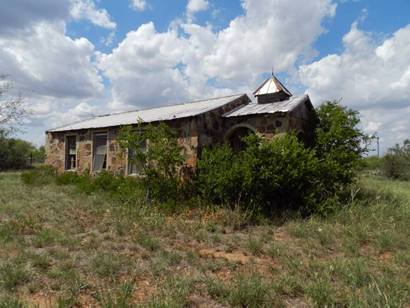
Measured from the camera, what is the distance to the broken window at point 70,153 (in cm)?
1497

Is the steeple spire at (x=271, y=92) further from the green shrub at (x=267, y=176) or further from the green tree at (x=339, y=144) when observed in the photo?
the green shrub at (x=267, y=176)

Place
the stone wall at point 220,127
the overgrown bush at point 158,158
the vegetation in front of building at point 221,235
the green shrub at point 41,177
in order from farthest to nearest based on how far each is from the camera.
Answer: the green shrub at point 41,177
the stone wall at point 220,127
the overgrown bush at point 158,158
the vegetation in front of building at point 221,235

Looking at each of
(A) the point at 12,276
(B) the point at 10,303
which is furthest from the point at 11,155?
(B) the point at 10,303

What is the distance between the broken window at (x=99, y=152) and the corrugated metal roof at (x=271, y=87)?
258 inches

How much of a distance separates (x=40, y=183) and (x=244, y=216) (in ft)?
32.8

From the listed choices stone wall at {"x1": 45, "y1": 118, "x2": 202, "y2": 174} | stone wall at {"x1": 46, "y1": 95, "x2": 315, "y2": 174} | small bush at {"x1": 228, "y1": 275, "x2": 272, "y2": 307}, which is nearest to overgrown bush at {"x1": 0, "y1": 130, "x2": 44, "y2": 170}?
stone wall at {"x1": 45, "y1": 118, "x2": 202, "y2": 174}

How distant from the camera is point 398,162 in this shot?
78.9ft

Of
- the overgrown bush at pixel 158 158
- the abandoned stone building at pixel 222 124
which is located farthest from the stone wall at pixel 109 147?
the overgrown bush at pixel 158 158

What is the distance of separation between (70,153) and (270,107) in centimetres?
984

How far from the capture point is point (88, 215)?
7.94 metres

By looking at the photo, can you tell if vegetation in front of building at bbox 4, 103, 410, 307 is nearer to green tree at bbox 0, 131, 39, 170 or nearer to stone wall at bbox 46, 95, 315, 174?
stone wall at bbox 46, 95, 315, 174

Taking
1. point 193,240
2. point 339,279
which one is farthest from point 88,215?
point 339,279

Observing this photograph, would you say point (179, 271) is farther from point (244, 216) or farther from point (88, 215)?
point (88, 215)

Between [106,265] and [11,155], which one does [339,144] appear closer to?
[106,265]
